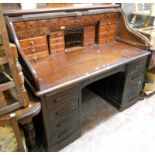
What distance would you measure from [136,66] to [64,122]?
39.4 inches

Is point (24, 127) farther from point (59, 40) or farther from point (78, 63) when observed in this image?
point (59, 40)

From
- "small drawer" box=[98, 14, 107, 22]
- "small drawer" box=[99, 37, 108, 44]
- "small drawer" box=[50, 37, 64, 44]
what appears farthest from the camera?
"small drawer" box=[99, 37, 108, 44]

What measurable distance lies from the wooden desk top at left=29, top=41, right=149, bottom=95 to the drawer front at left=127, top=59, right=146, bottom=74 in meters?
0.09

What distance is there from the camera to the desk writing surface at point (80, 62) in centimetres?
130

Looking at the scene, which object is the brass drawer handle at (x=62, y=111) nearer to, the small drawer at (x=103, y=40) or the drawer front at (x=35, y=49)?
the drawer front at (x=35, y=49)

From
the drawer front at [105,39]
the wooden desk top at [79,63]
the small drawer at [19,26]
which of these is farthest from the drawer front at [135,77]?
the small drawer at [19,26]

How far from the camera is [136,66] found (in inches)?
72.1

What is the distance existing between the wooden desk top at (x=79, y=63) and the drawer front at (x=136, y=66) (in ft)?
0.29

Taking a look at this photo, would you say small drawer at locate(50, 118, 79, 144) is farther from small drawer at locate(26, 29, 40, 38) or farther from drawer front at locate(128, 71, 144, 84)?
small drawer at locate(26, 29, 40, 38)

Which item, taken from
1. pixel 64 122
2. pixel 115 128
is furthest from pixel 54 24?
pixel 115 128

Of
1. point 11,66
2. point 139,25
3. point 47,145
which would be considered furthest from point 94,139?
point 139,25

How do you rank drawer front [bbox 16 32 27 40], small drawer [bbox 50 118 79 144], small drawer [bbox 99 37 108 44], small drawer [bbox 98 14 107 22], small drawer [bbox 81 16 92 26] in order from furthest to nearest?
1. small drawer [bbox 99 37 108 44]
2. small drawer [bbox 98 14 107 22]
3. small drawer [bbox 81 16 92 26]
4. small drawer [bbox 50 118 79 144]
5. drawer front [bbox 16 32 27 40]

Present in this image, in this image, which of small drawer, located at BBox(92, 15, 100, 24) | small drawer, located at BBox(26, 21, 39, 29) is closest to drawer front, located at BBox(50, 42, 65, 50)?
small drawer, located at BBox(26, 21, 39, 29)

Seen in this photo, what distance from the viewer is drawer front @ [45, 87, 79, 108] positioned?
1.26 m
